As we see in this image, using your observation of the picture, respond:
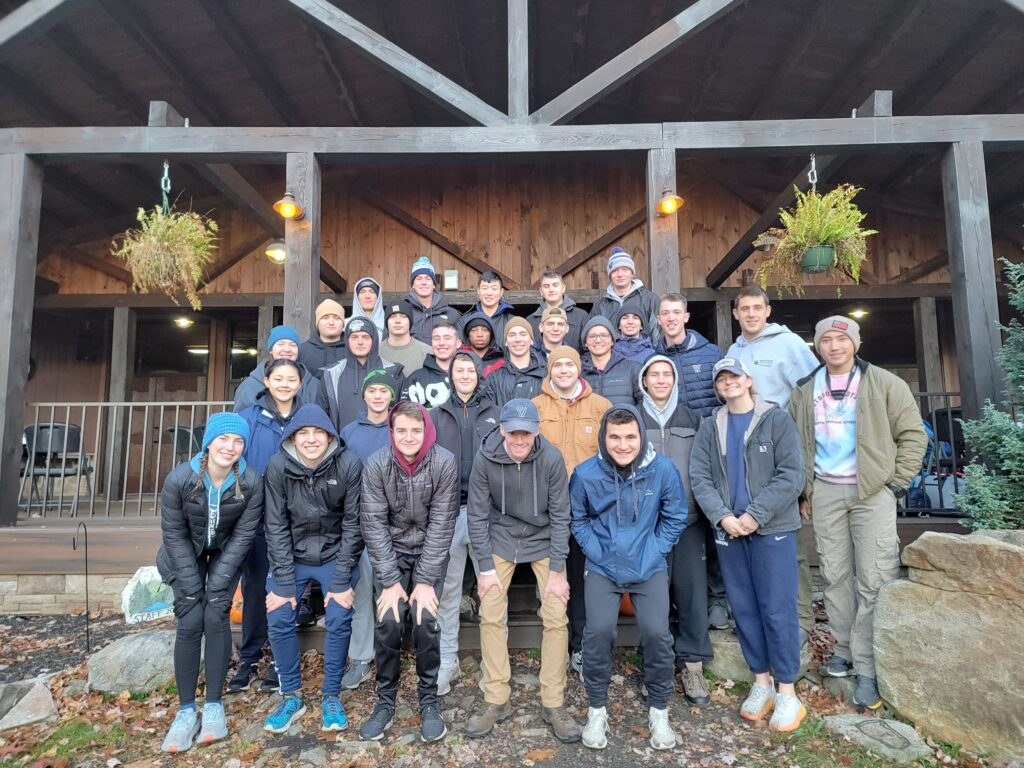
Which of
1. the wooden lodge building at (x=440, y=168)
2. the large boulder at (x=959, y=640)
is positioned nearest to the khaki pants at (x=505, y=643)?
the large boulder at (x=959, y=640)

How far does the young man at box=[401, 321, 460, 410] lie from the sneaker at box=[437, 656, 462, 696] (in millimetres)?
1457

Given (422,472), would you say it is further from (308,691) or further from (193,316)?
(193,316)

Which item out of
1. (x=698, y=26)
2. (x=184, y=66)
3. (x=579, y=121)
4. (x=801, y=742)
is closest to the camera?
(x=801, y=742)

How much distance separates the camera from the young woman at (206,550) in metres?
2.80

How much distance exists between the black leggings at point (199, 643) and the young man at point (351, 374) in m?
1.07

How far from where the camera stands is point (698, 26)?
448cm

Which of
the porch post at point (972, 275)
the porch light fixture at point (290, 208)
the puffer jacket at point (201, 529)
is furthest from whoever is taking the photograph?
the porch light fixture at point (290, 208)

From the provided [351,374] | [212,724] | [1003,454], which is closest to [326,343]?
[351,374]

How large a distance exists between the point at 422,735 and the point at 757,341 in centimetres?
294

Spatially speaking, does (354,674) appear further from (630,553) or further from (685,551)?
(685,551)

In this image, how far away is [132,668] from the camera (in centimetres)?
330

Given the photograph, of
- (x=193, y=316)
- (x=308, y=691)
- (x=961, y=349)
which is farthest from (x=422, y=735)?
(x=193, y=316)

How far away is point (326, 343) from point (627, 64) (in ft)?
10.8

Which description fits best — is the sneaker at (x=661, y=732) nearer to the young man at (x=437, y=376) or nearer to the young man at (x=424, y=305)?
the young man at (x=437, y=376)
